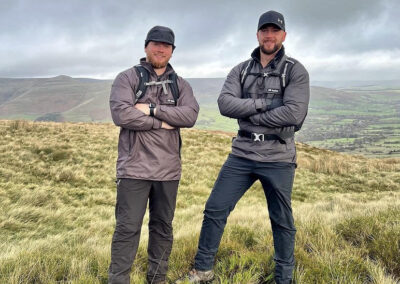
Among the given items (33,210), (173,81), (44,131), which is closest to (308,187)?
(33,210)

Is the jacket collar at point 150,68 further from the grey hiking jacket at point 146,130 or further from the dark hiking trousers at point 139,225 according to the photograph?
the dark hiking trousers at point 139,225

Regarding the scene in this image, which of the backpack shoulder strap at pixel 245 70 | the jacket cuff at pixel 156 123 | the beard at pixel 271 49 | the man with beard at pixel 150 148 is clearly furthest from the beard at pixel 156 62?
the beard at pixel 271 49

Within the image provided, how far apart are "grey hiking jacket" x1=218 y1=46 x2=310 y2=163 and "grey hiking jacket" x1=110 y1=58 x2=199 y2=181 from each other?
624 mm

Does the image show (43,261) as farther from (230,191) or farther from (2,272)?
(230,191)

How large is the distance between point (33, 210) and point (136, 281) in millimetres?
6179

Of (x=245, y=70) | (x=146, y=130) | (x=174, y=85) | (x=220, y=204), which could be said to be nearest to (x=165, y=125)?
(x=146, y=130)

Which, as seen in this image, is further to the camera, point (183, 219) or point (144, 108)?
point (183, 219)

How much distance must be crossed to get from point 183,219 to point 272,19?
607cm

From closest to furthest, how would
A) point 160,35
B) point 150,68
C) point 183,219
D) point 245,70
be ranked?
1. point 160,35
2. point 150,68
3. point 245,70
4. point 183,219

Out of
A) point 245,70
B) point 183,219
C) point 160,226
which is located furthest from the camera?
point 183,219

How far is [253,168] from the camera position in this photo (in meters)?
3.46

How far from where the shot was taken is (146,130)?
3264 mm

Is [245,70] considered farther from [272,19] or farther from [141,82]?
[141,82]

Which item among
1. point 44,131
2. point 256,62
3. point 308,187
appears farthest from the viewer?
point 44,131
